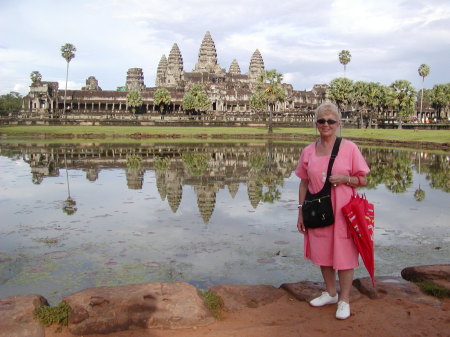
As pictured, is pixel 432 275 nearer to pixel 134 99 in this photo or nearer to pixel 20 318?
pixel 20 318

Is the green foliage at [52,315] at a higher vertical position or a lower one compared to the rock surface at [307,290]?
lower

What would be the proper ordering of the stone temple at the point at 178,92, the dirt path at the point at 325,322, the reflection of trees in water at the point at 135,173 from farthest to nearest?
the stone temple at the point at 178,92 → the reflection of trees in water at the point at 135,173 → the dirt path at the point at 325,322

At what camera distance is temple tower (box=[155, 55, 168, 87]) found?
13325 centimetres

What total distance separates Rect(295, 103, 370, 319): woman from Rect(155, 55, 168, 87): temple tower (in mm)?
129115

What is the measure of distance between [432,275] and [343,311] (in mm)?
1641

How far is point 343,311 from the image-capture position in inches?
194

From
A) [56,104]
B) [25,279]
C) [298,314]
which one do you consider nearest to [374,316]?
[298,314]

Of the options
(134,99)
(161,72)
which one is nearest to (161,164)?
(134,99)

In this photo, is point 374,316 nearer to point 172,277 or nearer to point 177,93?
point 172,277

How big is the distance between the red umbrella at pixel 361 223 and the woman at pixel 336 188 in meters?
0.09

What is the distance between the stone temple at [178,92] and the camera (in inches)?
3479

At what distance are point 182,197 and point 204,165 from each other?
800 cm

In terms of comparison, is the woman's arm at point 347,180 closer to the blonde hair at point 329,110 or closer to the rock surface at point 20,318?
the blonde hair at point 329,110

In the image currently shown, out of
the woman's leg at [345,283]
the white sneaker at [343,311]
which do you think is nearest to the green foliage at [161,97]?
the woman's leg at [345,283]
